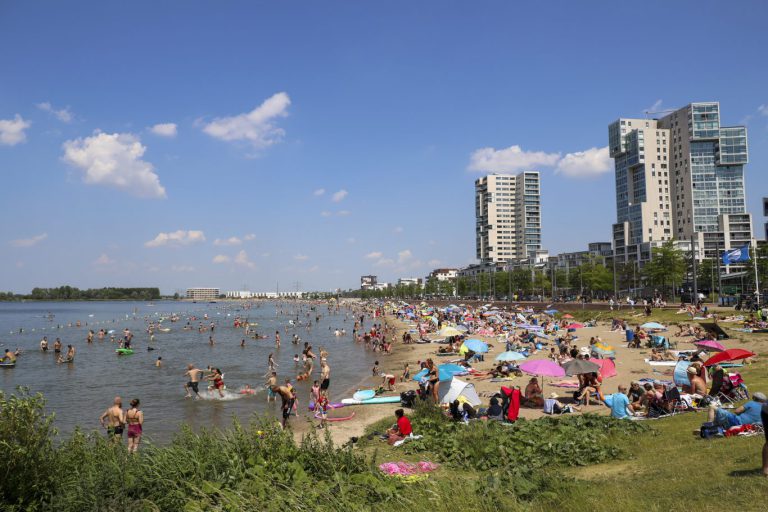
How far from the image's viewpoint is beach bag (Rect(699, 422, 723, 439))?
9.37 m

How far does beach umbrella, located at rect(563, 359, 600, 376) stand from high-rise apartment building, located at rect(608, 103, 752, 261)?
4273 inches

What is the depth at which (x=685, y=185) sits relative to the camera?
118 metres

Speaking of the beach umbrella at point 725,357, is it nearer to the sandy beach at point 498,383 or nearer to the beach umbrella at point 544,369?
the sandy beach at point 498,383

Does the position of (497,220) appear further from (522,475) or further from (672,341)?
(522,475)

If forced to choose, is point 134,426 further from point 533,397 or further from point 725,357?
point 725,357

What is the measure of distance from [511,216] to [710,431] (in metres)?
173

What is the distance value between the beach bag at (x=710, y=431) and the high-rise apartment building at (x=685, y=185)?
113 metres

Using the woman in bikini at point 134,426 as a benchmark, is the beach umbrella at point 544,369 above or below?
above

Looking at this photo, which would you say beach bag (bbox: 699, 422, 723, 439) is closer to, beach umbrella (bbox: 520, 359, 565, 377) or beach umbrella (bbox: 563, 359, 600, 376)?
beach umbrella (bbox: 563, 359, 600, 376)

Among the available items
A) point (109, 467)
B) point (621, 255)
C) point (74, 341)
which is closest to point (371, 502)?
point (109, 467)

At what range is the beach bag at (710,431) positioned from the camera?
9.37 meters

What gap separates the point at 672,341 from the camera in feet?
93.7

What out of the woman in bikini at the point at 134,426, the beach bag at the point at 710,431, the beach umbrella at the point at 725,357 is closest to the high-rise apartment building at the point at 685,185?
the beach umbrella at the point at 725,357

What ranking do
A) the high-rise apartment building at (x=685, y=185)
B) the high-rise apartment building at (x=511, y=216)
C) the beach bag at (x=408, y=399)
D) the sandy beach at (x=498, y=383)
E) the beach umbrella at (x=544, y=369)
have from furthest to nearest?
the high-rise apartment building at (x=511, y=216) → the high-rise apartment building at (x=685, y=185) → the beach bag at (x=408, y=399) → the sandy beach at (x=498, y=383) → the beach umbrella at (x=544, y=369)
